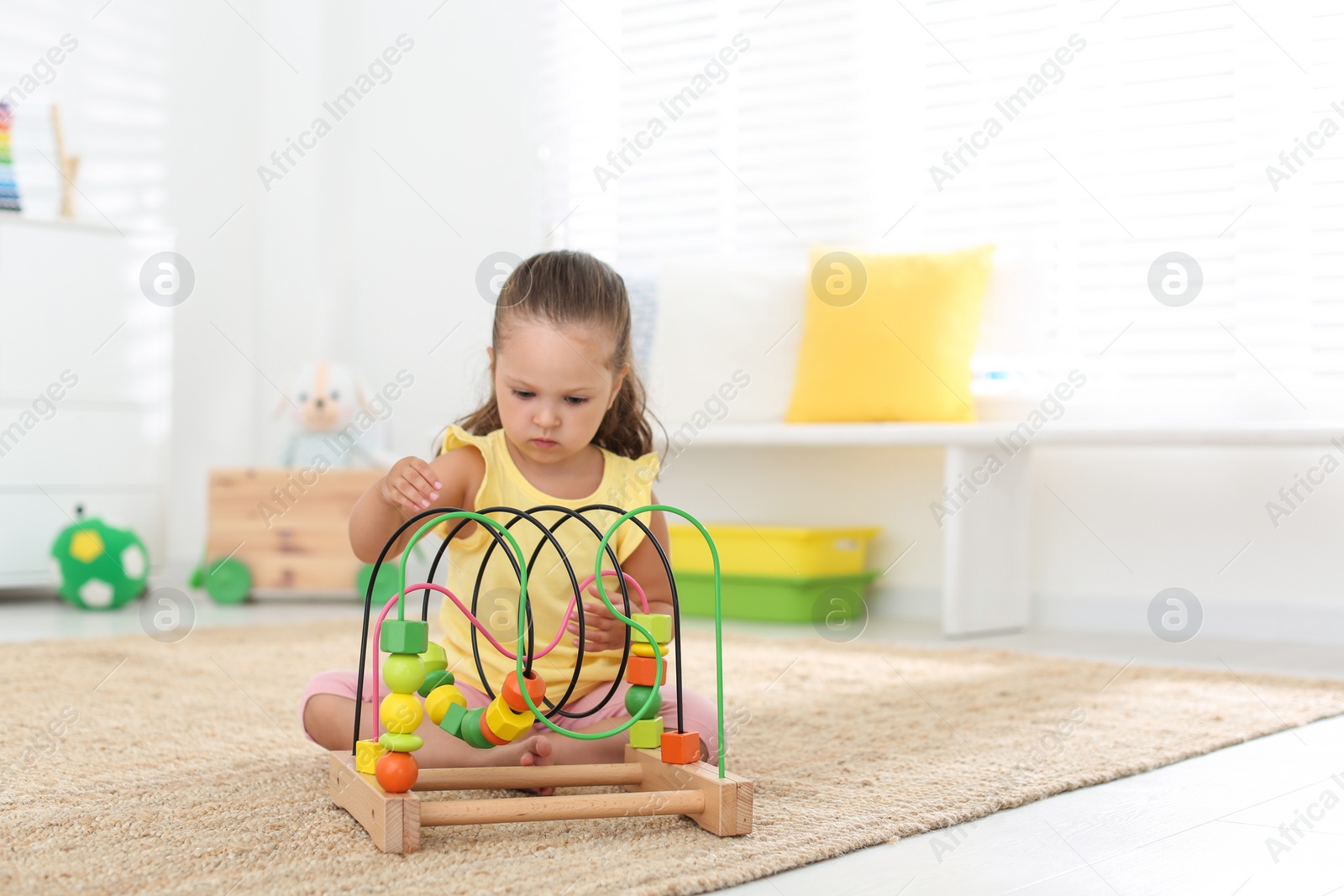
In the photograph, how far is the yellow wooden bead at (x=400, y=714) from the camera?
84 centimetres

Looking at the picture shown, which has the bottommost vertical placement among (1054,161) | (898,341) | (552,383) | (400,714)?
(400,714)

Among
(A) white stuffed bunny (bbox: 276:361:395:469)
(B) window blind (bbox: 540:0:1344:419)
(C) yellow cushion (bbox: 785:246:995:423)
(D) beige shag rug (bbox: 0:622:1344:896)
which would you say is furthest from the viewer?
(A) white stuffed bunny (bbox: 276:361:395:469)

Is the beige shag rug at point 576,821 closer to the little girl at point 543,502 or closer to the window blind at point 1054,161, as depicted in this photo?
the little girl at point 543,502

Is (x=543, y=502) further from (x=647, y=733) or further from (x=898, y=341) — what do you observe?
(x=898, y=341)

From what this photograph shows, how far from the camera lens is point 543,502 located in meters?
1.10

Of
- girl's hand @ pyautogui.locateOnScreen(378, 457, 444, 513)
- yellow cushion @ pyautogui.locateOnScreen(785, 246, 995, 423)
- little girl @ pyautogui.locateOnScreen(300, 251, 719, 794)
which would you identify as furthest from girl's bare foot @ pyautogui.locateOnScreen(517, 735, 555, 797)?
yellow cushion @ pyautogui.locateOnScreen(785, 246, 995, 423)

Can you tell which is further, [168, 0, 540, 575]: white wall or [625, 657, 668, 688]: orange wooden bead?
[168, 0, 540, 575]: white wall

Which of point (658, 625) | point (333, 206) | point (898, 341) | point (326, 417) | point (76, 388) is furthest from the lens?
point (333, 206)

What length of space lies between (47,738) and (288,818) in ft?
1.47

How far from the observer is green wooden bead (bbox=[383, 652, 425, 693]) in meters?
0.84

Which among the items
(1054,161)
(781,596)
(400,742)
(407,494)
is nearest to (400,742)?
(400,742)

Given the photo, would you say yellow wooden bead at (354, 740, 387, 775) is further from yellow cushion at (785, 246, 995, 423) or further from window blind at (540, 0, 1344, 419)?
window blind at (540, 0, 1344, 419)

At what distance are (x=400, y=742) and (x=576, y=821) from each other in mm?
174

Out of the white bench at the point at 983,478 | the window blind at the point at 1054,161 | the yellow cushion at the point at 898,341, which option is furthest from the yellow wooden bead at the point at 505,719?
the window blind at the point at 1054,161
